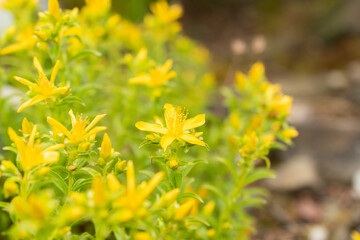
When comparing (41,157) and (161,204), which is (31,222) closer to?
(41,157)

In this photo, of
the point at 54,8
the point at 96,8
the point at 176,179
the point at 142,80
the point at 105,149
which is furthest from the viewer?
the point at 96,8

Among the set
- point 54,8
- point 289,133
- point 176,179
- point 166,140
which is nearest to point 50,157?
point 166,140

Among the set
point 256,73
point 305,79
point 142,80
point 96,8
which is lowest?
point 142,80

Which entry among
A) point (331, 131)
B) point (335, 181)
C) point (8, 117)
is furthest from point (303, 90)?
point (8, 117)

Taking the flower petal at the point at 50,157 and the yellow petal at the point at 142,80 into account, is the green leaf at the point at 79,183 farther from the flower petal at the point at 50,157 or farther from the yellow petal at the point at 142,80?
the yellow petal at the point at 142,80

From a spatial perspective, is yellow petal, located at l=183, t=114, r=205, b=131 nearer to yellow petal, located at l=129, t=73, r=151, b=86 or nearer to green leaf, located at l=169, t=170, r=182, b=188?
green leaf, located at l=169, t=170, r=182, b=188

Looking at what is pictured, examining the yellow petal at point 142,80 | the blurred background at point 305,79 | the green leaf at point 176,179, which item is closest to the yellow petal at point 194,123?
the green leaf at point 176,179

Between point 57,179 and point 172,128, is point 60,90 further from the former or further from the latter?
point 172,128

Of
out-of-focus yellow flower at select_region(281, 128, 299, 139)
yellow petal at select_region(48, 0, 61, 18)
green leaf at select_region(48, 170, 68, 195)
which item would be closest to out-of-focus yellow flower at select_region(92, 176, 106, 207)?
green leaf at select_region(48, 170, 68, 195)
